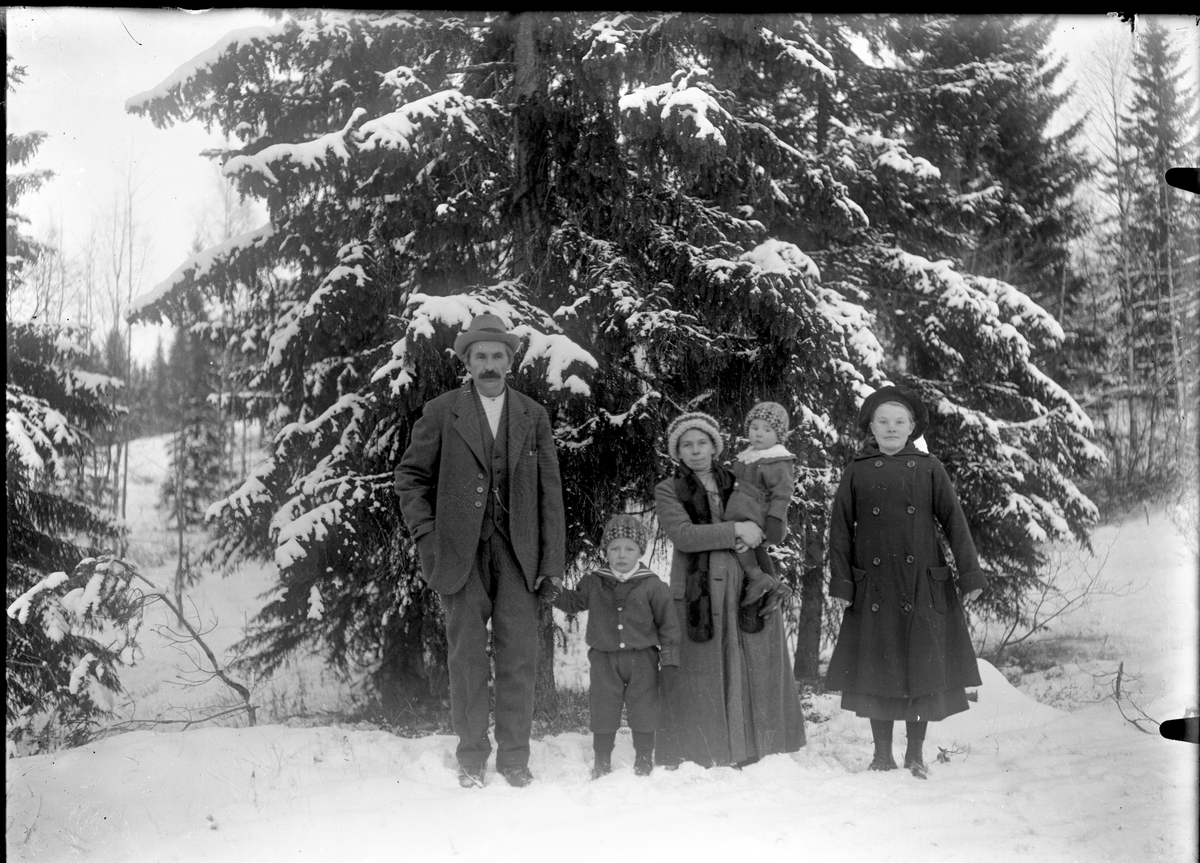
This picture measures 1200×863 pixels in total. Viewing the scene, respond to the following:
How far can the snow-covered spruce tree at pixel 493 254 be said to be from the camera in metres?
5.67

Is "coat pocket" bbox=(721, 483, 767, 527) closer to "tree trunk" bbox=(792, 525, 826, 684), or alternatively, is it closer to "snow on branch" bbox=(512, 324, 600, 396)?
"snow on branch" bbox=(512, 324, 600, 396)

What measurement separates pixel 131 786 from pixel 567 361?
3295mm

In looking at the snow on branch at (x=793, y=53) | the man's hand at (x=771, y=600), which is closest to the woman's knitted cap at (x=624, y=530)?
the man's hand at (x=771, y=600)

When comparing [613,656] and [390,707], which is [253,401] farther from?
[613,656]

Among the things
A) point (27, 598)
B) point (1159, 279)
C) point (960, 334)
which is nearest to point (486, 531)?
point (27, 598)

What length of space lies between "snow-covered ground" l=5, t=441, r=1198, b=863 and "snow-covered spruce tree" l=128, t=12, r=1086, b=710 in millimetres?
1403

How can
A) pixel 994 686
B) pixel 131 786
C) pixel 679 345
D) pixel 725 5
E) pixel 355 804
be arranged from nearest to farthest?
pixel 725 5 → pixel 355 804 → pixel 131 786 → pixel 679 345 → pixel 994 686

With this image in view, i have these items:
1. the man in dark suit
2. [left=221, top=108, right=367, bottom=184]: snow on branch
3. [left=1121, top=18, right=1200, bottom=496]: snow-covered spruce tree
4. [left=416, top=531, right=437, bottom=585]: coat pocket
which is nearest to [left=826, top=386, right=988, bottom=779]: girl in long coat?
the man in dark suit

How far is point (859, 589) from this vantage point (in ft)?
16.1

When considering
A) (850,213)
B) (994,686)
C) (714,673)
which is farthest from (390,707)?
(850,213)

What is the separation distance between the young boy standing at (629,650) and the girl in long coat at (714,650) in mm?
115

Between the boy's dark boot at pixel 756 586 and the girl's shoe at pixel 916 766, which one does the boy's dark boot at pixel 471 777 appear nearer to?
the boy's dark boot at pixel 756 586

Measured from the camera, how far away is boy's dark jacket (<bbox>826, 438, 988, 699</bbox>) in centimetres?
469

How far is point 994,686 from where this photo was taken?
6.45m
